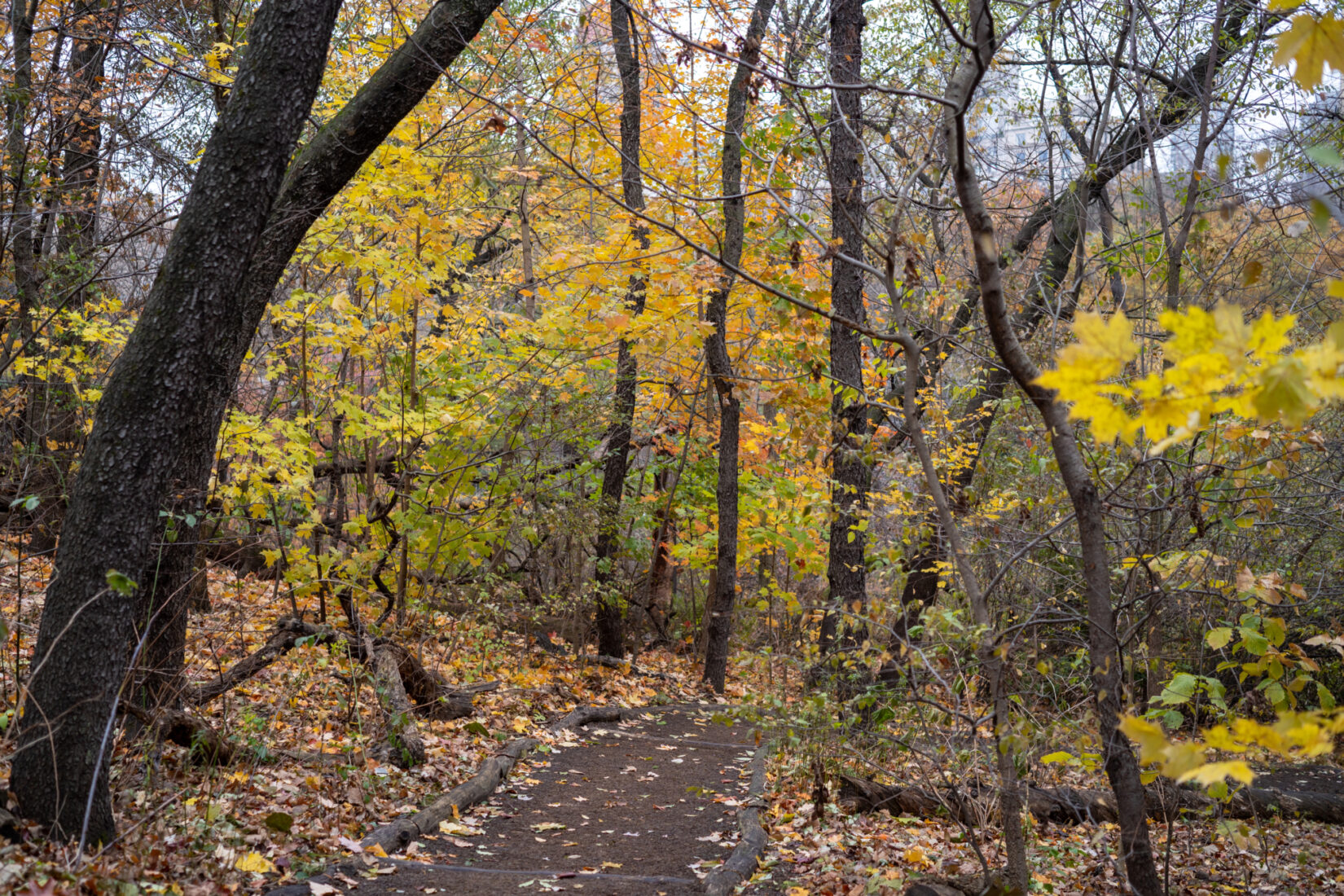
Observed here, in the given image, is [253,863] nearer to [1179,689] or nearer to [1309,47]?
[1179,689]

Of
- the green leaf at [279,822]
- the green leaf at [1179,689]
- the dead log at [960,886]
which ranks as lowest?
the dead log at [960,886]

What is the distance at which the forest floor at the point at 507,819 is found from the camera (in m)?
3.67

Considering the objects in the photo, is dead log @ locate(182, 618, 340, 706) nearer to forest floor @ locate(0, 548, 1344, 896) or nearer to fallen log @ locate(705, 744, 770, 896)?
forest floor @ locate(0, 548, 1344, 896)

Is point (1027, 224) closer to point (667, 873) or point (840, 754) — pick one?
point (840, 754)

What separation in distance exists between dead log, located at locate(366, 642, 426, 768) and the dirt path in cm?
56

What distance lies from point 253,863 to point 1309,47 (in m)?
4.19

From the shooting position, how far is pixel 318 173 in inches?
185

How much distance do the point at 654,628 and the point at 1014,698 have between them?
9763 millimetres

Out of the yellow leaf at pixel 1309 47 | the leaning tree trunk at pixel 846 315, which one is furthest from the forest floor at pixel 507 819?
the yellow leaf at pixel 1309 47

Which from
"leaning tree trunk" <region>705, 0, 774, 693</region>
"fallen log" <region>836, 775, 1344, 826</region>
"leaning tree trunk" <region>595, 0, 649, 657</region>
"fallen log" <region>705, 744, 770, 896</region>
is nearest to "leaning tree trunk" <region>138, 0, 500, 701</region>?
"fallen log" <region>705, 744, 770, 896</region>

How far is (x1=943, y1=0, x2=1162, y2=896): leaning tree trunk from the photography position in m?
3.03

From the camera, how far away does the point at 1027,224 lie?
9.68 metres

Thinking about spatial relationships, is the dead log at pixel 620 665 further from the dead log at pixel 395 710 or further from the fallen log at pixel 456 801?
the dead log at pixel 395 710

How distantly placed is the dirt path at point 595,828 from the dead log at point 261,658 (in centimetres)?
150
